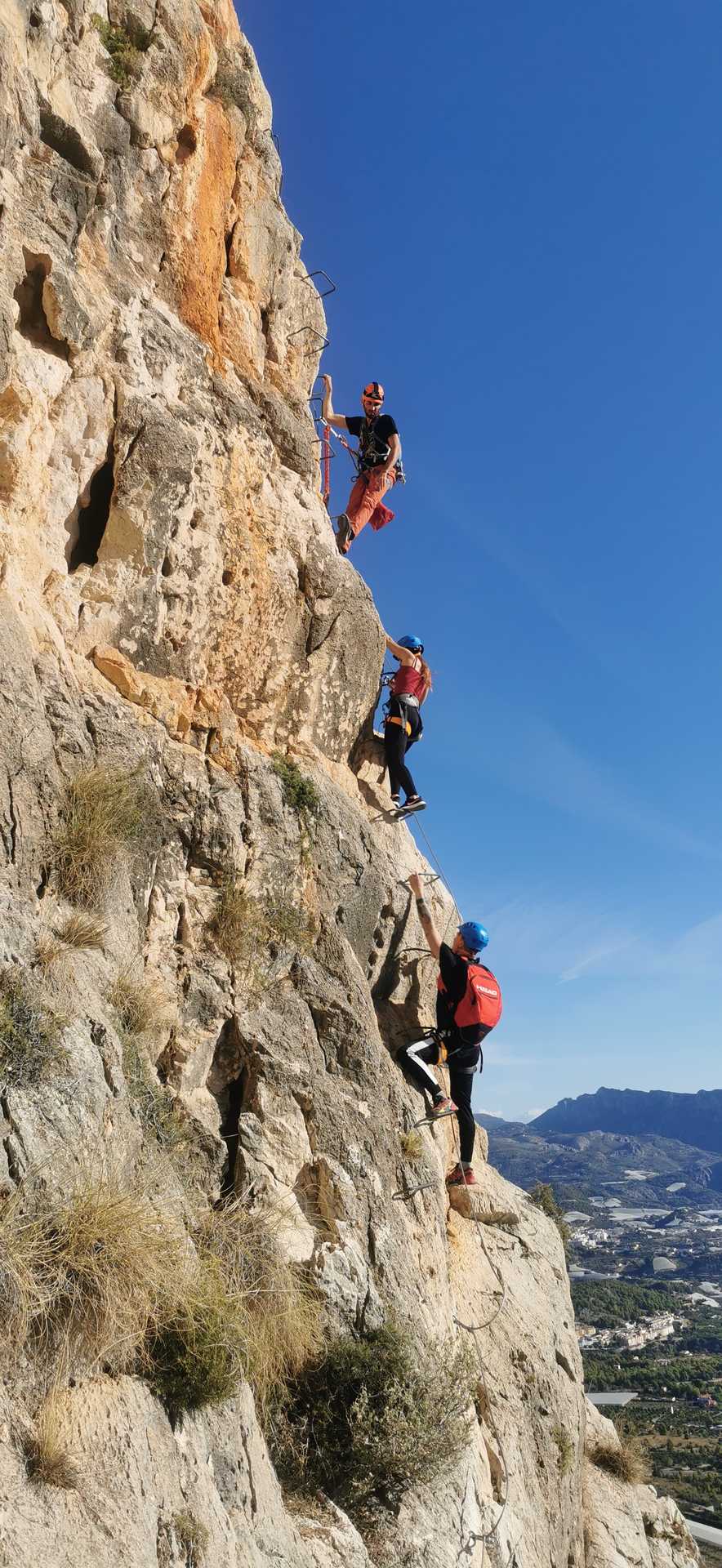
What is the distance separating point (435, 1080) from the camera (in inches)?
403

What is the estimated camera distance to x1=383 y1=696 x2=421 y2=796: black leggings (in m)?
11.9

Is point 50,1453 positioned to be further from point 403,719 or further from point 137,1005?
point 403,719

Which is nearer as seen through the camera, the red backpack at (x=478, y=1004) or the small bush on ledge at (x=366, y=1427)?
the small bush on ledge at (x=366, y=1427)

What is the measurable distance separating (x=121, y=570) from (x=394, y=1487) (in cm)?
779

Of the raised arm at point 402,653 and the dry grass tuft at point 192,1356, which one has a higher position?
the raised arm at point 402,653

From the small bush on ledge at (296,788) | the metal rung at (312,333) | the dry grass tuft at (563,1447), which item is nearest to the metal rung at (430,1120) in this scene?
the small bush on ledge at (296,788)

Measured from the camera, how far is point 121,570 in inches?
337

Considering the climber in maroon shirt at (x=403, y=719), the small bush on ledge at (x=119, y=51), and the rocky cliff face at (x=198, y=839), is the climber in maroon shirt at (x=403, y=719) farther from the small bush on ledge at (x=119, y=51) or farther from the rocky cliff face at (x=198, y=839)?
the small bush on ledge at (x=119, y=51)

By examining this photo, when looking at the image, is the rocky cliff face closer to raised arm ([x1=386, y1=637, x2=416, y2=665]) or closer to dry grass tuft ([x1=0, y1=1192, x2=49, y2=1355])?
dry grass tuft ([x1=0, y1=1192, x2=49, y2=1355])

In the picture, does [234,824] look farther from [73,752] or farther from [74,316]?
[74,316]

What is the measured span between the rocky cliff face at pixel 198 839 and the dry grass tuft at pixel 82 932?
23 mm

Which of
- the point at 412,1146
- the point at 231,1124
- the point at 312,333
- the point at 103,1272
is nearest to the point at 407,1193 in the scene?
the point at 412,1146

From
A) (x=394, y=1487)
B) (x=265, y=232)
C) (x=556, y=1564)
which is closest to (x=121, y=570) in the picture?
(x=265, y=232)

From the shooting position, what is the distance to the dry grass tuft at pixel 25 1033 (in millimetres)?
5168
